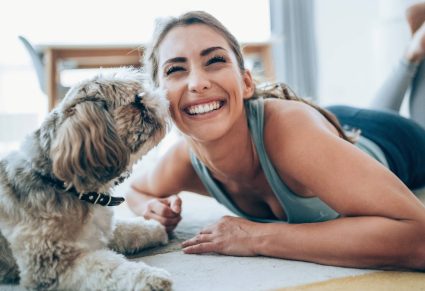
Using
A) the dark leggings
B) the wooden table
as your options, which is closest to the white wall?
the wooden table

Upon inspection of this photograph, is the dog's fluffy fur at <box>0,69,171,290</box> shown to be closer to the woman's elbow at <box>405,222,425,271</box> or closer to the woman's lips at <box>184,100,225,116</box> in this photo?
the woman's lips at <box>184,100,225,116</box>

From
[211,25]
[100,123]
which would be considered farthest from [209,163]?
[100,123]

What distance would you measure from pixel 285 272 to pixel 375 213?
0.32 metres

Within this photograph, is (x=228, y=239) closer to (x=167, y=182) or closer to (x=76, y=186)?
(x=76, y=186)

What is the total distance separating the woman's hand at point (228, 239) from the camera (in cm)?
168

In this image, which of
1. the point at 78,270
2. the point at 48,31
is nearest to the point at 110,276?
the point at 78,270

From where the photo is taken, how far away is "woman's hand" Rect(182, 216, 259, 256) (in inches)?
66.3

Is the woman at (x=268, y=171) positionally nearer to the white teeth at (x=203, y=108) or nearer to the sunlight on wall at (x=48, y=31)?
the white teeth at (x=203, y=108)

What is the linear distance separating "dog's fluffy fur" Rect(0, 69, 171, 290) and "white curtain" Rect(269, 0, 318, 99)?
3.62m

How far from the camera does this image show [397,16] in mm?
4945

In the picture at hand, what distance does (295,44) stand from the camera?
5059 millimetres

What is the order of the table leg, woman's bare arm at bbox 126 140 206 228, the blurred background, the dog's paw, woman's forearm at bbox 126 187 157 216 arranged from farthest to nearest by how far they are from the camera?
the blurred background
the table leg
woman's forearm at bbox 126 187 157 216
woman's bare arm at bbox 126 140 206 228
the dog's paw

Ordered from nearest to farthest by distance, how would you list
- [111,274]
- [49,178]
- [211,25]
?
1. [111,274]
2. [49,178]
3. [211,25]

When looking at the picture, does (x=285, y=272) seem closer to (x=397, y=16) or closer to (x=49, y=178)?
(x=49, y=178)
